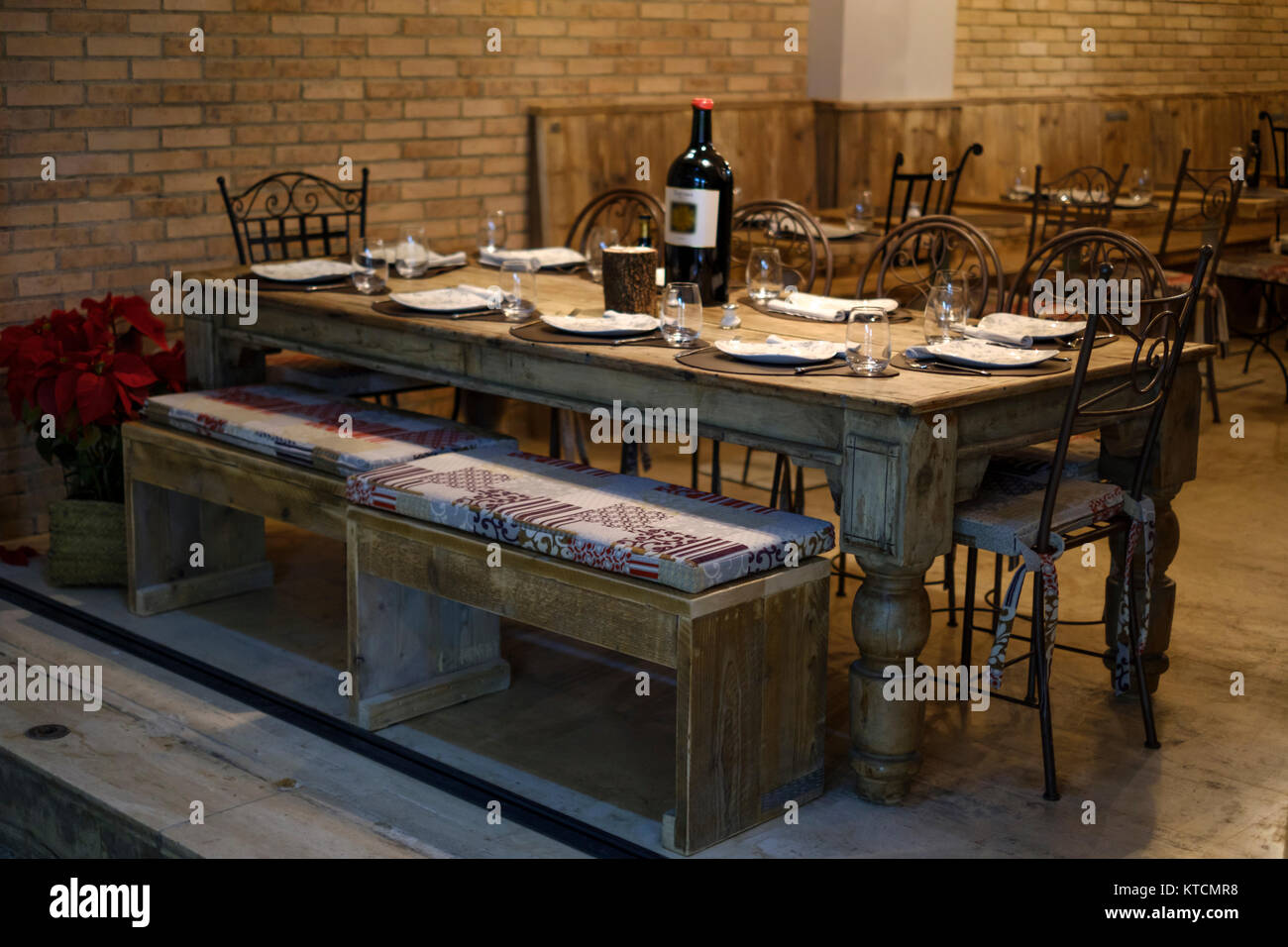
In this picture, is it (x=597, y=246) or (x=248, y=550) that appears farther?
(x=248, y=550)

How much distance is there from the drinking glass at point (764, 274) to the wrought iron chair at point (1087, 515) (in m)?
0.72

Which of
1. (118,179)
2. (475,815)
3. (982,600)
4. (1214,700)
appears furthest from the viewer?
(118,179)

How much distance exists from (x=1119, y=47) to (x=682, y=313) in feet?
22.5

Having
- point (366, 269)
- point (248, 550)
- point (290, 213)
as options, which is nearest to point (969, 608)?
point (366, 269)

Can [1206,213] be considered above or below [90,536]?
above

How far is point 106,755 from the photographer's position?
295 centimetres

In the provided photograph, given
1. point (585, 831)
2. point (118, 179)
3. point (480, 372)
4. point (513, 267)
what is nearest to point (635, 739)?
point (585, 831)

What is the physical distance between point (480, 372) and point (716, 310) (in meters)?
0.58

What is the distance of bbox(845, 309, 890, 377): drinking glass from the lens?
277 cm

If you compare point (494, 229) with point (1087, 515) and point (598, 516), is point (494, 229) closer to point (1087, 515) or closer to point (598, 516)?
point (598, 516)

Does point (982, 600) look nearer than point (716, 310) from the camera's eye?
No

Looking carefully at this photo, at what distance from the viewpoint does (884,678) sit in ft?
8.92
